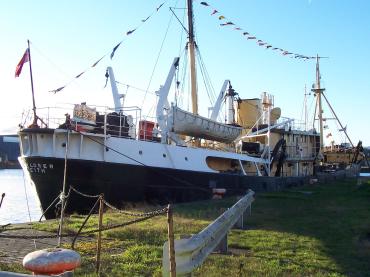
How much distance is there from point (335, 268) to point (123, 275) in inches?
125

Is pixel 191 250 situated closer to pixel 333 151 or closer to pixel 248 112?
pixel 248 112

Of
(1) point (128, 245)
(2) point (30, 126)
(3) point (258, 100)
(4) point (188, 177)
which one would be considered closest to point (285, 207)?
(4) point (188, 177)

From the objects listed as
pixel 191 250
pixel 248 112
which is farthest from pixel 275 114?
pixel 191 250

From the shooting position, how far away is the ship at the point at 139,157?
1822 centimetres

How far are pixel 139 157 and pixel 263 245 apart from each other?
1087 cm

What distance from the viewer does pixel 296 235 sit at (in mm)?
10672

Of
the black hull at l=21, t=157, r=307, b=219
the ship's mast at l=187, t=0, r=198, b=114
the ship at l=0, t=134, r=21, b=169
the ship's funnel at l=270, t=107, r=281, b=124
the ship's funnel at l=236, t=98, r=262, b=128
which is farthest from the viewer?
the ship at l=0, t=134, r=21, b=169

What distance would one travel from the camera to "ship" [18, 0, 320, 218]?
18.2 metres

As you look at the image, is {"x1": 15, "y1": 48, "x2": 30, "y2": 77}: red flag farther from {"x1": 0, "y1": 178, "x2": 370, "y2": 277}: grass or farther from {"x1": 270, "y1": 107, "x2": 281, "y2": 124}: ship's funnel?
{"x1": 270, "y1": 107, "x2": 281, "y2": 124}: ship's funnel

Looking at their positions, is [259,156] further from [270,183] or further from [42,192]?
[42,192]

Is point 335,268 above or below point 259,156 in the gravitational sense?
below

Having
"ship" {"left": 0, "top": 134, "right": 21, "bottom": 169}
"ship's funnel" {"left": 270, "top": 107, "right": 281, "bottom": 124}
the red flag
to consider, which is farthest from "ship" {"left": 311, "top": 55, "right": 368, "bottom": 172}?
"ship" {"left": 0, "top": 134, "right": 21, "bottom": 169}

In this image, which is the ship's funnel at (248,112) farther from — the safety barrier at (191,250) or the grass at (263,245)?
the safety barrier at (191,250)

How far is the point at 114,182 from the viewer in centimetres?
1888
